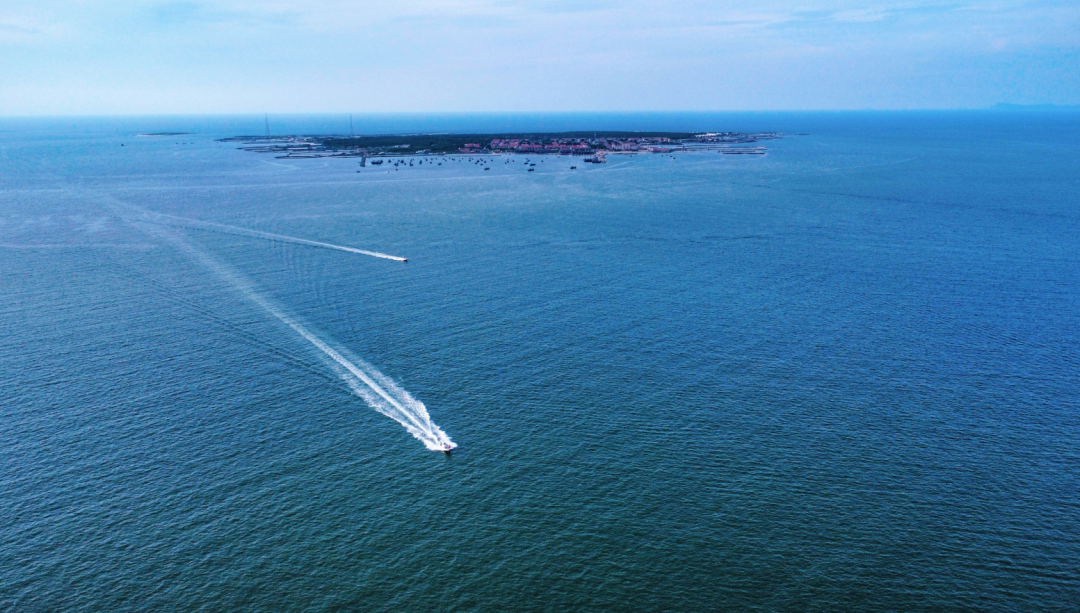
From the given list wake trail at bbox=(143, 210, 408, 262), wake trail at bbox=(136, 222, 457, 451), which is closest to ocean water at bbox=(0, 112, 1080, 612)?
wake trail at bbox=(136, 222, 457, 451)

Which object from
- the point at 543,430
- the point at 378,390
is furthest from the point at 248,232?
the point at 543,430

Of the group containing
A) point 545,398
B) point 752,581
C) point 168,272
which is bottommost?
point 752,581

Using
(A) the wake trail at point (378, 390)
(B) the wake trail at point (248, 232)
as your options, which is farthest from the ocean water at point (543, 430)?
(B) the wake trail at point (248, 232)

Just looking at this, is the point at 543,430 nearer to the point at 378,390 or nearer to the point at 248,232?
the point at 378,390

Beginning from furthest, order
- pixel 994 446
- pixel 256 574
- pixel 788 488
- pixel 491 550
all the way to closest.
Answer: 1. pixel 994 446
2. pixel 788 488
3. pixel 491 550
4. pixel 256 574

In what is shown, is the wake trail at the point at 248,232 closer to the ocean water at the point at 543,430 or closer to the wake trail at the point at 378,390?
the ocean water at the point at 543,430

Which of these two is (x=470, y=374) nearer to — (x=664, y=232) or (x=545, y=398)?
(x=545, y=398)

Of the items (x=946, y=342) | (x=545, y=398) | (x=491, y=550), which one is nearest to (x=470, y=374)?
(x=545, y=398)
